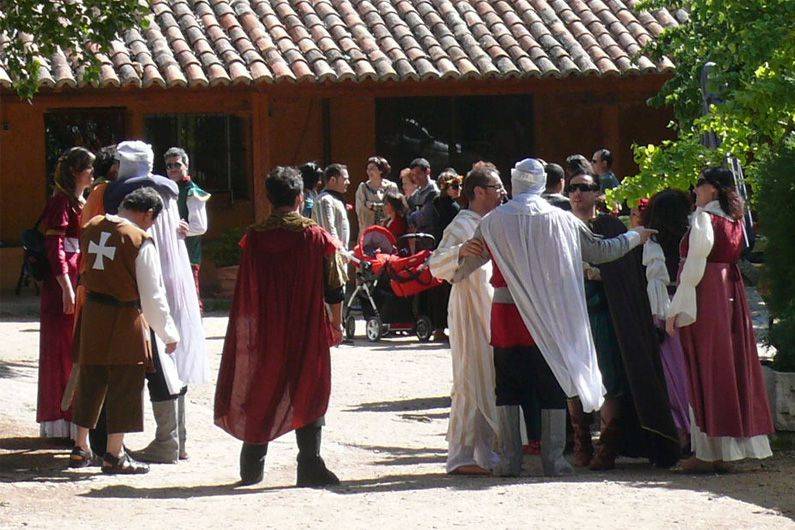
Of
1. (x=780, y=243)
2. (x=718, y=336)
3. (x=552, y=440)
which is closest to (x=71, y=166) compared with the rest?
(x=552, y=440)

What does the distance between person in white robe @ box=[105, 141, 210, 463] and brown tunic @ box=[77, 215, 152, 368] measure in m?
0.41

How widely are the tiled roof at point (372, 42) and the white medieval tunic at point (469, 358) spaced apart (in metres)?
10.4

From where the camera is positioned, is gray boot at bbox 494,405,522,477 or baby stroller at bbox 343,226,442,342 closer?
gray boot at bbox 494,405,522,477

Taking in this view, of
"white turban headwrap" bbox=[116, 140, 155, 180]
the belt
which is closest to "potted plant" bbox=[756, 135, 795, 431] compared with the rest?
"white turban headwrap" bbox=[116, 140, 155, 180]

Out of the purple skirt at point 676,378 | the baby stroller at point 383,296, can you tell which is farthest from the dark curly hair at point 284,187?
the baby stroller at point 383,296

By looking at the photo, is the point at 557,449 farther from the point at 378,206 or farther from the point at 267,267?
the point at 378,206

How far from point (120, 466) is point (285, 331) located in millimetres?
1229

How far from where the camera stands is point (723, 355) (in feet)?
27.8

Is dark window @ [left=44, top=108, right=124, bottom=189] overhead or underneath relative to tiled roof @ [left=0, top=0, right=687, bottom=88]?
underneath

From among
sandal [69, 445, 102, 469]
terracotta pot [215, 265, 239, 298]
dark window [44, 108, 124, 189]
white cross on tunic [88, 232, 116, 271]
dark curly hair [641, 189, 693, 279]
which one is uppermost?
dark window [44, 108, 124, 189]

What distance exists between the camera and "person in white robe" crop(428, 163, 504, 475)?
849cm

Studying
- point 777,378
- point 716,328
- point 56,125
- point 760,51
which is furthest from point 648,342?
point 56,125

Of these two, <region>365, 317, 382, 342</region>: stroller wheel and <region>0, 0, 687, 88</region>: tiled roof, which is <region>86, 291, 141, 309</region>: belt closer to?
<region>365, 317, 382, 342</region>: stroller wheel

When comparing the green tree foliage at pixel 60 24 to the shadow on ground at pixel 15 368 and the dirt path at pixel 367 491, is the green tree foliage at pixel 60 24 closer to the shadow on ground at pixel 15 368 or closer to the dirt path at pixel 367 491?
the shadow on ground at pixel 15 368
